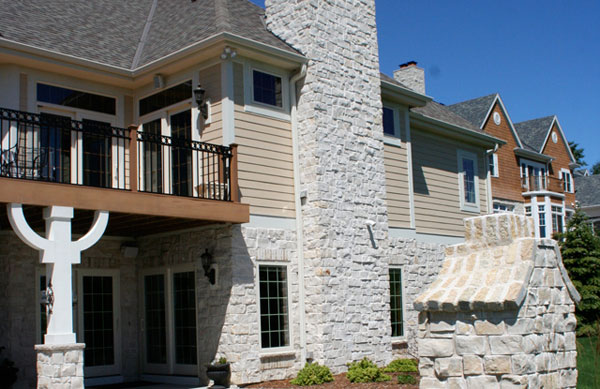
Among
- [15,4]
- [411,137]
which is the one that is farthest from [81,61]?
[411,137]

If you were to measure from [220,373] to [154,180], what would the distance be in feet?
14.1

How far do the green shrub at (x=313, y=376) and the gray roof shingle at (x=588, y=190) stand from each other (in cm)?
3503

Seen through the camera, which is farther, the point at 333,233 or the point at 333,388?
the point at 333,233

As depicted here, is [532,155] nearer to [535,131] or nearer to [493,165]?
[493,165]

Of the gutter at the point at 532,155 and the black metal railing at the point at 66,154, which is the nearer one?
the black metal railing at the point at 66,154

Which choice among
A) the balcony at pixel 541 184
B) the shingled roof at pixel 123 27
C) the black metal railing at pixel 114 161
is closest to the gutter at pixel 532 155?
the balcony at pixel 541 184

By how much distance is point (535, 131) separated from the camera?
3762cm

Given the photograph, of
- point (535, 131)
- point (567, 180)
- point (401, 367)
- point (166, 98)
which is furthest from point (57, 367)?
point (567, 180)

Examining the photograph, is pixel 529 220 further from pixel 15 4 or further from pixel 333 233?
pixel 15 4

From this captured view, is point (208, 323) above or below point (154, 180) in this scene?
below

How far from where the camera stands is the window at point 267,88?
43.4 feet

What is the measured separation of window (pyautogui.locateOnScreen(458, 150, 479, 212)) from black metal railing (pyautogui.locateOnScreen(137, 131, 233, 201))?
909 cm

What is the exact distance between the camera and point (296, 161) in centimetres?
1368

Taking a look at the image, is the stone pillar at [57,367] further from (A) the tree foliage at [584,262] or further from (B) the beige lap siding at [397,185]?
(A) the tree foliage at [584,262]
